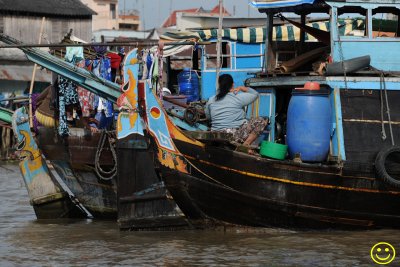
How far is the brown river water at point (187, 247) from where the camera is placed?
9.49 m

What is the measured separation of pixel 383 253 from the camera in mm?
9734

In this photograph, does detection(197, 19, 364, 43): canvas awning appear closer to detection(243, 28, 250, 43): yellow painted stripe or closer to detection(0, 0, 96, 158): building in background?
detection(243, 28, 250, 43): yellow painted stripe

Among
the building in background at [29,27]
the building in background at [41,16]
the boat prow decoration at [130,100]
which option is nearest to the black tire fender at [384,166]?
the boat prow decoration at [130,100]

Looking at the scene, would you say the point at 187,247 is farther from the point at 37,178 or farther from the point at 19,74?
the point at 19,74

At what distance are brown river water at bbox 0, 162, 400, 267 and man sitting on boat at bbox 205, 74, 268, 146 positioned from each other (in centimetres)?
121

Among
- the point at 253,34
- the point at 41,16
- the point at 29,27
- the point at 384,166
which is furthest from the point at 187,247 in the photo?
the point at 41,16

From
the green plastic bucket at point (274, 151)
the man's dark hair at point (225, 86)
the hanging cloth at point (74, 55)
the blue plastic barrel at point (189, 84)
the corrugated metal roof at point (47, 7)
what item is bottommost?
the green plastic bucket at point (274, 151)

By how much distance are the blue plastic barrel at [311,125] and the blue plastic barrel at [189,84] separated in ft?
19.2

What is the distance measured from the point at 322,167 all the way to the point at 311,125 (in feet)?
1.66

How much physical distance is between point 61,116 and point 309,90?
401 centimetres

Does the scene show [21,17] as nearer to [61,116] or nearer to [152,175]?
[61,116]

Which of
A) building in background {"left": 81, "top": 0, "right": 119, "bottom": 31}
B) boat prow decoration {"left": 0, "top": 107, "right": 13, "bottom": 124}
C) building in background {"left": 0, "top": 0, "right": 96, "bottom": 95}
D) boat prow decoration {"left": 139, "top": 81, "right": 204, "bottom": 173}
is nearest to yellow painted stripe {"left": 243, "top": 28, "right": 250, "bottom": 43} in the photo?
boat prow decoration {"left": 0, "top": 107, "right": 13, "bottom": 124}

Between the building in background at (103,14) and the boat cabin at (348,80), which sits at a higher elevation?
the building in background at (103,14)

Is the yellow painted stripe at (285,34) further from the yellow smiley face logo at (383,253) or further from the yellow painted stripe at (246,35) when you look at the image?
the yellow smiley face logo at (383,253)
